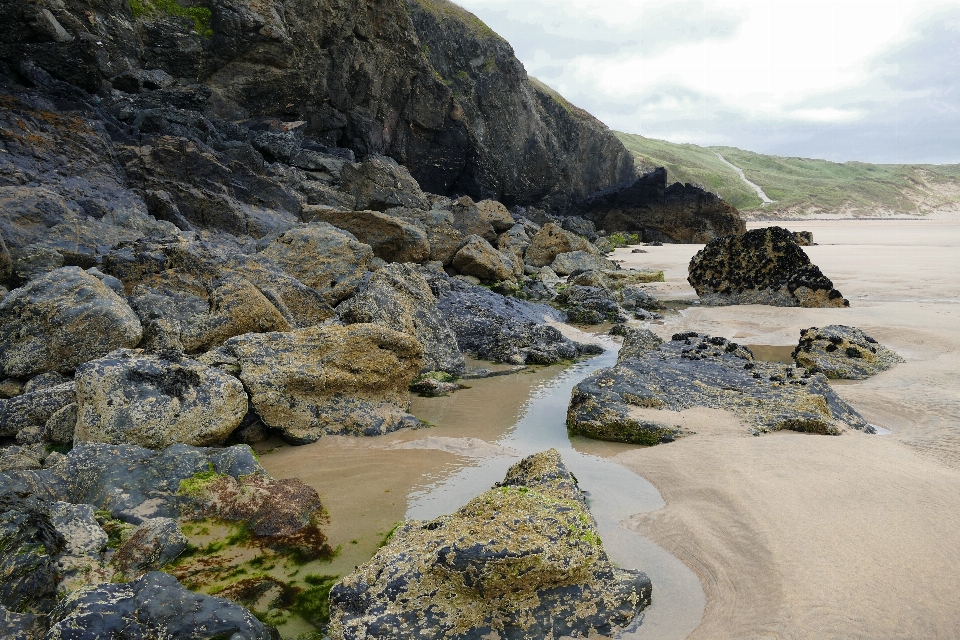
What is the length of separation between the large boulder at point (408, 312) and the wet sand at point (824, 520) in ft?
10.5

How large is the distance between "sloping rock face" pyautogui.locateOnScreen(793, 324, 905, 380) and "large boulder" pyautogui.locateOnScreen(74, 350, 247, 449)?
6.29 meters

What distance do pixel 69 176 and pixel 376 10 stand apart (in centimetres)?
2469

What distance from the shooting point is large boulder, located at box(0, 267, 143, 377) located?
480 centimetres

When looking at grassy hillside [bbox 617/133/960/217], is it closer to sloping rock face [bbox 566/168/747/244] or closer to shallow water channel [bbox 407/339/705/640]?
sloping rock face [bbox 566/168/747/244]

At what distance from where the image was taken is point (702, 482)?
3506 millimetres

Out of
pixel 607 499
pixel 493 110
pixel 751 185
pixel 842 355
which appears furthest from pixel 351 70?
pixel 751 185

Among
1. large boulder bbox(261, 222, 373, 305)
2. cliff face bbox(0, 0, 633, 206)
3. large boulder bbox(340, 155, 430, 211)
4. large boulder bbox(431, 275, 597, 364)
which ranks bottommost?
large boulder bbox(431, 275, 597, 364)

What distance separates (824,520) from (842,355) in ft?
15.7

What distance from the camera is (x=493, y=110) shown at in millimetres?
40625

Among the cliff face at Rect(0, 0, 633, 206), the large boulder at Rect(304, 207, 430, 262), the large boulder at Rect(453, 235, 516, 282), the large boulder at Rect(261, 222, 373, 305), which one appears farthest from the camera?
the cliff face at Rect(0, 0, 633, 206)

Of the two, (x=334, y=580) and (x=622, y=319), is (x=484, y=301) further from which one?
(x=334, y=580)

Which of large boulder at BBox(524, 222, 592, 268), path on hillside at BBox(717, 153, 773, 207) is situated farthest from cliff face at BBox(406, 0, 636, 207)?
path on hillside at BBox(717, 153, 773, 207)

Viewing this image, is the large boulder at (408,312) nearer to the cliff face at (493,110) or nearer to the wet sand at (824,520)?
the wet sand at (824,520)

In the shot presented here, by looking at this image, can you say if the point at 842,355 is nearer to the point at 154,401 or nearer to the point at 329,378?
the point at 329,378
